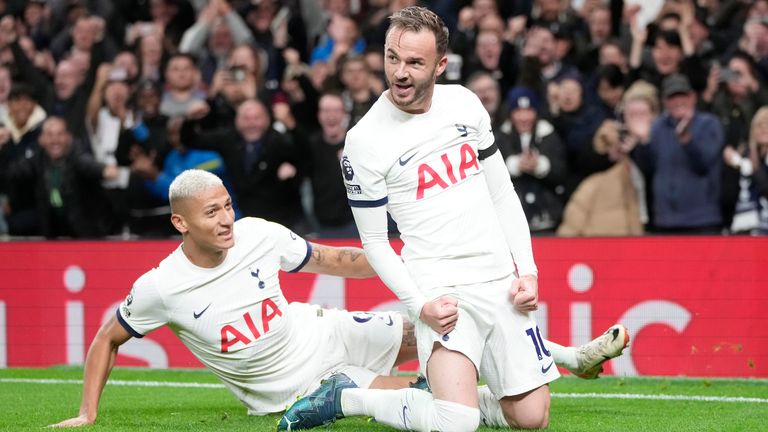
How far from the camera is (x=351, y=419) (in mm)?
6949

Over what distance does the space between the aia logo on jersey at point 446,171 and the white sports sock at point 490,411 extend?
115cm

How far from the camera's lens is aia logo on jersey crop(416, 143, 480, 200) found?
6.13 metres

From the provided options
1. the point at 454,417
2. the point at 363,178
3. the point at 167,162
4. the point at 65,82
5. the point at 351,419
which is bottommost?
the point at 351,419

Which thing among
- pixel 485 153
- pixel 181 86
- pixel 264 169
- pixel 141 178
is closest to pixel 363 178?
pixel 485 153

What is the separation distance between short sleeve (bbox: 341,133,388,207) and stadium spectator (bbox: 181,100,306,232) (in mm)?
5512

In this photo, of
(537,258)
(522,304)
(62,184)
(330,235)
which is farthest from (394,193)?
(62,184)

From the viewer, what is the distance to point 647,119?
36.4ft

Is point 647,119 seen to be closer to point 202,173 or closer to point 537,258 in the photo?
point 537,258

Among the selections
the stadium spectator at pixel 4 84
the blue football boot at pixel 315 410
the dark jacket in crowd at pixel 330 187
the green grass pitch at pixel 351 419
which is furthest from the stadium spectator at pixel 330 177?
the blue football boot at pixel 315 410

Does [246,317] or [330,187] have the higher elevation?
[330,187]

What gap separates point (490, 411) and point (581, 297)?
11.8 ft

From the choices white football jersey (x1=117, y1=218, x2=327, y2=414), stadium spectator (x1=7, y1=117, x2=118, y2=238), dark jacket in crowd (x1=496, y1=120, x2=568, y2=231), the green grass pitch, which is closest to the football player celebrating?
the green grass pitch

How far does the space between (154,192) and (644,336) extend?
5.09 metres

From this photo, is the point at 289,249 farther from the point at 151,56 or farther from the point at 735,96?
the point at 151,56
